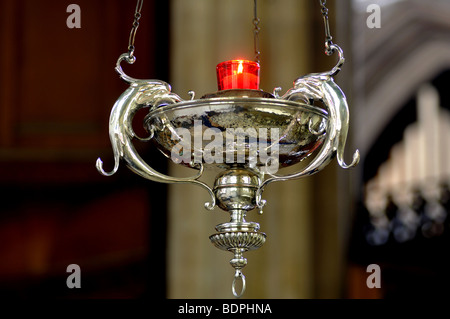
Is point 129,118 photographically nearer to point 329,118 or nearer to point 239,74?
point 239,74

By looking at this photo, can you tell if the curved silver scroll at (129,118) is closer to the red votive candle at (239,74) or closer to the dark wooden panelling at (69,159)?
the red votive candle at (239,74)

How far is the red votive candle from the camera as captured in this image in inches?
54.4

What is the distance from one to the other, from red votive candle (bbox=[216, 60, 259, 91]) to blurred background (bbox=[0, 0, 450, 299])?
146cm

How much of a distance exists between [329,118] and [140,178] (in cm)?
213

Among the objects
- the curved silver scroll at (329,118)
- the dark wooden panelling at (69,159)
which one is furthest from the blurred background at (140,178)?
the curved silver scroll at (329,118)

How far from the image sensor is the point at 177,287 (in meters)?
2.98

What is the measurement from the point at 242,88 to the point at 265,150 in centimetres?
10

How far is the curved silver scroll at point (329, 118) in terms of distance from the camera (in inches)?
54.7

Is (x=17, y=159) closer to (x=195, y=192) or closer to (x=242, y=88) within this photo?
(x=195, y=192)

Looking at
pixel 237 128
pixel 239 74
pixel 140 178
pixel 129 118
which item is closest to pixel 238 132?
pixel 237 128

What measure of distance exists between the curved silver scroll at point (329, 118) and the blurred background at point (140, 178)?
54.8 inches

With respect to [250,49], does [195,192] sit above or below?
below

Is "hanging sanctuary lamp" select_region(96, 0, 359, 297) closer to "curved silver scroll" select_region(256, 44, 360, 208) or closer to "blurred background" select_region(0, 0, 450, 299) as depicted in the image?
"curved silver scroll" select_region(256, 44, 360, 208)
